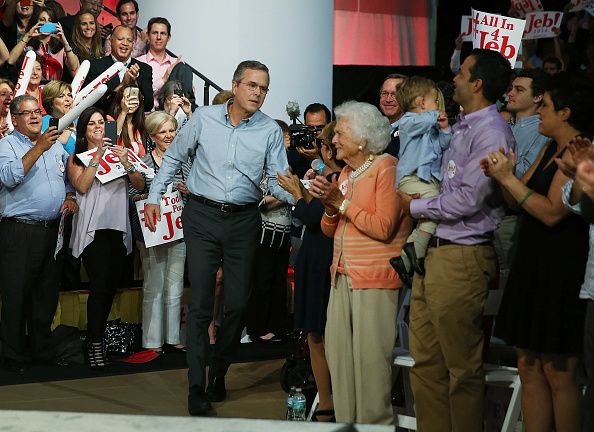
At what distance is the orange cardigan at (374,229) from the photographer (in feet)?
15.4

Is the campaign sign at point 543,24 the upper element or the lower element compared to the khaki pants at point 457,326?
upper

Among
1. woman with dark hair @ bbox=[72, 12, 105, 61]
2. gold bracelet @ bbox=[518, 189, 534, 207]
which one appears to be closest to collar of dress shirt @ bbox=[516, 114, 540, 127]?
gold bracelet @ bbox=[518, 189, 534, 207]

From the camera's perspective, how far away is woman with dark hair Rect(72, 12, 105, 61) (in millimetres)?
9430

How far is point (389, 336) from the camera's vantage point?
4754 millimetres

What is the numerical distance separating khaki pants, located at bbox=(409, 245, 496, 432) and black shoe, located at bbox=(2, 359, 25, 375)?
3.35 m

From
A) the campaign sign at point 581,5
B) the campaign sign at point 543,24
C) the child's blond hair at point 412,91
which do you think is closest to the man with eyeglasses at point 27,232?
the child's blond hair at point 412,91

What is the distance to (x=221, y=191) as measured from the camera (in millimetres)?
5840

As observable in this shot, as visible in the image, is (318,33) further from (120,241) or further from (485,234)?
(485,234)

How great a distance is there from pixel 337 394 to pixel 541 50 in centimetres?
708

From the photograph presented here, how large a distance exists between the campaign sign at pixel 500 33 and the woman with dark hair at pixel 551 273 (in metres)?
2.69

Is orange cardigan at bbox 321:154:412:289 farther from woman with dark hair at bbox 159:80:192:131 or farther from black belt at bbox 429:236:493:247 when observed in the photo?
woman with dark hair at bbox 159:80:192:131

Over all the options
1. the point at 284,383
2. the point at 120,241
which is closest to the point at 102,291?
the point at 120,241

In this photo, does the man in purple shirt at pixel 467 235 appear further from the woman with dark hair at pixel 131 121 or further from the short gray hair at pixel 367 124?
the woman with dark hair at pixel 131 121

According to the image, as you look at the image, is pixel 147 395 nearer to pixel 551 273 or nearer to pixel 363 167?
pixel 363 167
